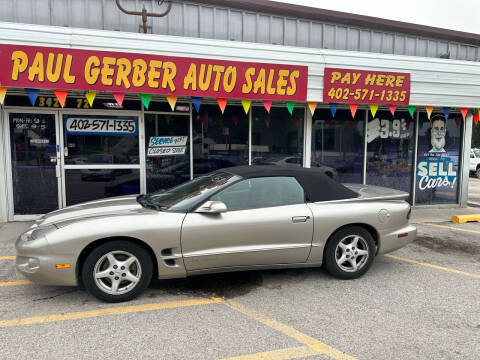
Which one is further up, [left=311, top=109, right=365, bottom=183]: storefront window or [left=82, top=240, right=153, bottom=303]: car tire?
[left=311, top=109, right=365, bottom=183]: storefront window

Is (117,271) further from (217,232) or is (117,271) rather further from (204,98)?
(204,98)

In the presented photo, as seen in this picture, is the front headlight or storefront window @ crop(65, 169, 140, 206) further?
storefront window @ crop(65, 169, 140, 206)

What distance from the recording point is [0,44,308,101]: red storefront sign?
573 centimetres

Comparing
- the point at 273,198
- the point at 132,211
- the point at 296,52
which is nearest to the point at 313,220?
the point at 273,198

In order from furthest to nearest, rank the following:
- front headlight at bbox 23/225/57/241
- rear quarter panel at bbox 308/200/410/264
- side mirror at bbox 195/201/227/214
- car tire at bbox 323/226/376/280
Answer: car tire at bbox 323/226/376/280, rear quarter panel at bbox 308/200/410/264, side mirror at bbox 195/201/227/214, front headlight at bbox 23/225/57/241

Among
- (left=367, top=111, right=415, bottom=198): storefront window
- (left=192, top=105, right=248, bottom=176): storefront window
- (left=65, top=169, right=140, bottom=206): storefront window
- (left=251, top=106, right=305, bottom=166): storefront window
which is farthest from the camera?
(left=367, top=111, right=415, bottom=198): storefront window

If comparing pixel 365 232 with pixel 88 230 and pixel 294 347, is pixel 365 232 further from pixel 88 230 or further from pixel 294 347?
pixel 88 230

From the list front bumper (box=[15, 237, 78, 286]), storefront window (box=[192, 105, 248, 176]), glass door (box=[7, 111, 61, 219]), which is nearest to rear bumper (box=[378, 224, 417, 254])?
front bumper (box=[15, 237, 78, 286])

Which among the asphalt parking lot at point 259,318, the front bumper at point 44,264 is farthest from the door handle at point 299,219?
the front bumper at point 44,264

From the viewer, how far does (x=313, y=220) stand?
4129 millimetres

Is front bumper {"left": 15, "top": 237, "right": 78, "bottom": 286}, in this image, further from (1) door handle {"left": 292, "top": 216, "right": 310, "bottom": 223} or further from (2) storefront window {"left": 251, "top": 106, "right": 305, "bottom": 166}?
(2) storefront window {"left": 251, "top": 106, "right": 305, "bottom": 166}

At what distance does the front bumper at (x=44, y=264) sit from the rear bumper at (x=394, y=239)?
3518 millimetres

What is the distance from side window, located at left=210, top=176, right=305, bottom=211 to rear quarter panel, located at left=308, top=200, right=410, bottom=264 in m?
0.26

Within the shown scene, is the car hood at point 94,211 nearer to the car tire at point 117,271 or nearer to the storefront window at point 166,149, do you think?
the car tire at point 117,271
